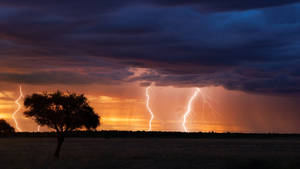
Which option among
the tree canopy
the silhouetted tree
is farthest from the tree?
the silhouetted tree

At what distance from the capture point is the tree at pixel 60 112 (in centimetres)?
5262

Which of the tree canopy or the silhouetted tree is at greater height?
the silhouetted tree

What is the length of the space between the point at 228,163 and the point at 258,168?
14.0ft

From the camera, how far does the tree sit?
52.6 m

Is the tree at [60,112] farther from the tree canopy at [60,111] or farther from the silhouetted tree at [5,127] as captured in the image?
the silhouetted tree at [5,127]

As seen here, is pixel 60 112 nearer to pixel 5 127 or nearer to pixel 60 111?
pixel 60 111

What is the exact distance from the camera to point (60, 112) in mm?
52500

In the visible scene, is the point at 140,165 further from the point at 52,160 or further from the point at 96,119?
the point at 96,119

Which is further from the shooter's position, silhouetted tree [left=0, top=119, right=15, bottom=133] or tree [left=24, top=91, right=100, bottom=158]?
silhouetted tree [left=0, top=119, right=15, bottom=133]

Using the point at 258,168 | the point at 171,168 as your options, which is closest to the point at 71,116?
the point at 171,168

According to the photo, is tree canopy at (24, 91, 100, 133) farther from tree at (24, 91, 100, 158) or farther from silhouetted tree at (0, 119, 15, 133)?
silhouetted tree at (0, 119, 15, 133)

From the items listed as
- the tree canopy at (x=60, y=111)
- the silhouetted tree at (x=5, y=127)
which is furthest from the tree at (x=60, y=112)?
the silhouetted tree at (x=5, y=127)

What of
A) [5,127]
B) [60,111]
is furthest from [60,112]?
[5,127]

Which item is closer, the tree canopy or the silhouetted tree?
the tree canopy
